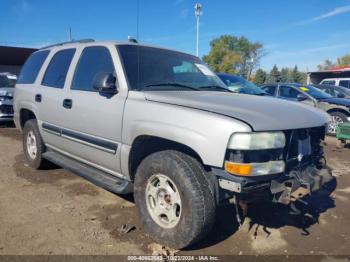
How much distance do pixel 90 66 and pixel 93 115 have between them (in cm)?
68

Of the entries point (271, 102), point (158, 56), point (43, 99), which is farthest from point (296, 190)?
point (43, 99)

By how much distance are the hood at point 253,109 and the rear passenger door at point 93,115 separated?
523 mm

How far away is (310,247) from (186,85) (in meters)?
2.12

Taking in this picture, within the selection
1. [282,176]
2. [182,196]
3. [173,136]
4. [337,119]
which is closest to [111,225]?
[182,196]

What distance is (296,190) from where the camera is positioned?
2.94 m

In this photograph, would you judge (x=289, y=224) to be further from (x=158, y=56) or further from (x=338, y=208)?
(x=158, y=56)

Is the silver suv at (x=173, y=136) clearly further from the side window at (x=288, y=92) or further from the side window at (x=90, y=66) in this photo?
→ the side window at (x=288, y=92)

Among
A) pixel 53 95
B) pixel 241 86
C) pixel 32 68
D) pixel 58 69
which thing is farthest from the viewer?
pixel 241 86

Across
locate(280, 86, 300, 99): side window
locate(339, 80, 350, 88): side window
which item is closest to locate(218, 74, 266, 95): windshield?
locate(280, 86, 300, 99): side window

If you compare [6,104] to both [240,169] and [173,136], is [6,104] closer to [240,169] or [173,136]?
[173,136]

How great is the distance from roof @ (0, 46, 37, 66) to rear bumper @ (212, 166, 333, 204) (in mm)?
30040

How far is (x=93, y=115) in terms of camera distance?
377 centimetres

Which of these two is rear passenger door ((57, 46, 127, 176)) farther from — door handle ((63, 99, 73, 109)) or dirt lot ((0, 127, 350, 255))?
dirt lot ((0, 127, 350, 255))

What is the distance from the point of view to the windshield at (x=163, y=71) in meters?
3.61
